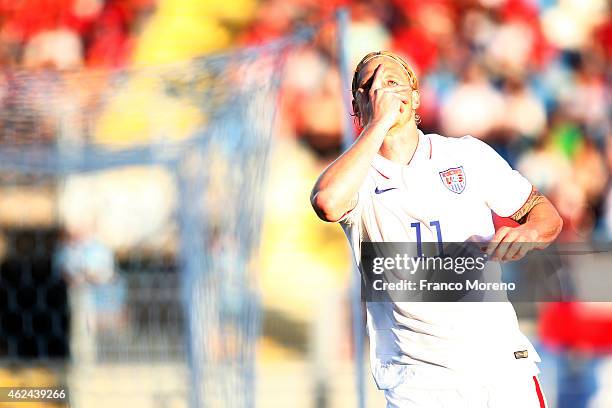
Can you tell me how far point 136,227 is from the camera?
520 cm

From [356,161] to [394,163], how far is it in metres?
0.32

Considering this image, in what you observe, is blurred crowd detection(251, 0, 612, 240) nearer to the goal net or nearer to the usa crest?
the goal net

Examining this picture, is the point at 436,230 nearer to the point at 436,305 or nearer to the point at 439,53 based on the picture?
the point at 436,305

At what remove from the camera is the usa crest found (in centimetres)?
212

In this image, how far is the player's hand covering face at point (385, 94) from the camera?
1916 millimetres

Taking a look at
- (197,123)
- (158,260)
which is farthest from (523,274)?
(158,260)

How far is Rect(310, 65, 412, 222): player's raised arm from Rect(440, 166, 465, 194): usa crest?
25 centimetres

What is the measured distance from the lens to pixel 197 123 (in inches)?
187

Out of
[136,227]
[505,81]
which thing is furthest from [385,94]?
[505,81]

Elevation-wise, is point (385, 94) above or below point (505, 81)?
below

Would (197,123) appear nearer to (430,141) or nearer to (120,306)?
(120,306)

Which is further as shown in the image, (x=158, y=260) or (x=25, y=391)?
(x=158, y=260)

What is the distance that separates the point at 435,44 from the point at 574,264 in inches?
80.3

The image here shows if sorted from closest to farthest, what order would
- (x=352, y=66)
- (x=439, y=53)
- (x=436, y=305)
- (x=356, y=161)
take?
(x=356, y=161) → (x=436, y=305) → (x=352, y=66) → (x=439, y=53)
